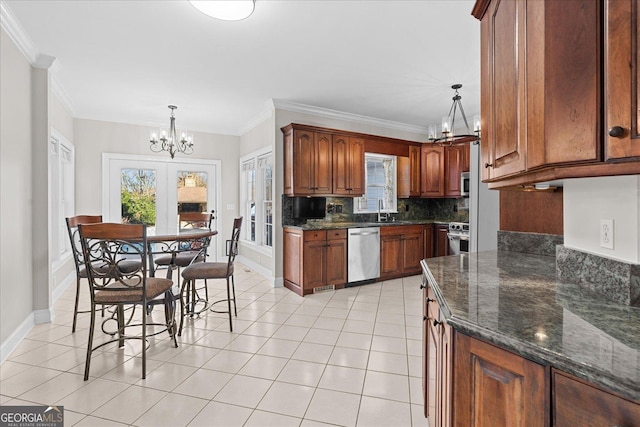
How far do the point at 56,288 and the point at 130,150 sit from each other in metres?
2.55

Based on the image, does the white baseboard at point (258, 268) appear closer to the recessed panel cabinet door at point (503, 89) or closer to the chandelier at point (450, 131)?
the chandelier at point (450, 131)

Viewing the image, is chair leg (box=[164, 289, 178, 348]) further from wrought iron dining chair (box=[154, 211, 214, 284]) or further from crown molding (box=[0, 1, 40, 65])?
crown molding (box=[0, 1, 40, 65])

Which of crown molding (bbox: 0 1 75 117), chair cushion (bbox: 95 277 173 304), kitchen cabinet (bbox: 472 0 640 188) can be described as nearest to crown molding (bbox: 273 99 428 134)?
crown molding (bbox: 0 1 75 117)

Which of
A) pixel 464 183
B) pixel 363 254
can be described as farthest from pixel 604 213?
pixel 464 183

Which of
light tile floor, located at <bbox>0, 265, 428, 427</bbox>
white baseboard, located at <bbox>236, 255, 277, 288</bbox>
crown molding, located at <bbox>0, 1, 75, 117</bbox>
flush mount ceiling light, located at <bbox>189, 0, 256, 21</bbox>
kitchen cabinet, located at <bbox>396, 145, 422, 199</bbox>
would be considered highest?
crown molding, located at <bbox>0, 1, 75, 117</bbox>

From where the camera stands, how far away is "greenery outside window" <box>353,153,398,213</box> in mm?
5656

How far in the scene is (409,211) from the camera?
6176 millimetres

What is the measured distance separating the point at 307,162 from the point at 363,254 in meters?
1.62

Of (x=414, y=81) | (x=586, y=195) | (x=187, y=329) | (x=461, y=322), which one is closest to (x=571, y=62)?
(x=586, y=195)

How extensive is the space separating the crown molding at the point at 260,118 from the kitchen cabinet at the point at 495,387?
428 cm

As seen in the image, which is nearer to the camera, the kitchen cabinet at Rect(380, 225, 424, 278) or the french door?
the kitchen cabinet at Rect(380, 225, 424, 278)

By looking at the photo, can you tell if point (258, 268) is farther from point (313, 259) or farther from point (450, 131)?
point (450, 131)

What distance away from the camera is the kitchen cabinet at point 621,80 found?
0.79m

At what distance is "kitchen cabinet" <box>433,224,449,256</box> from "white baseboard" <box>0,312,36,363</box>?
5.51 metres
